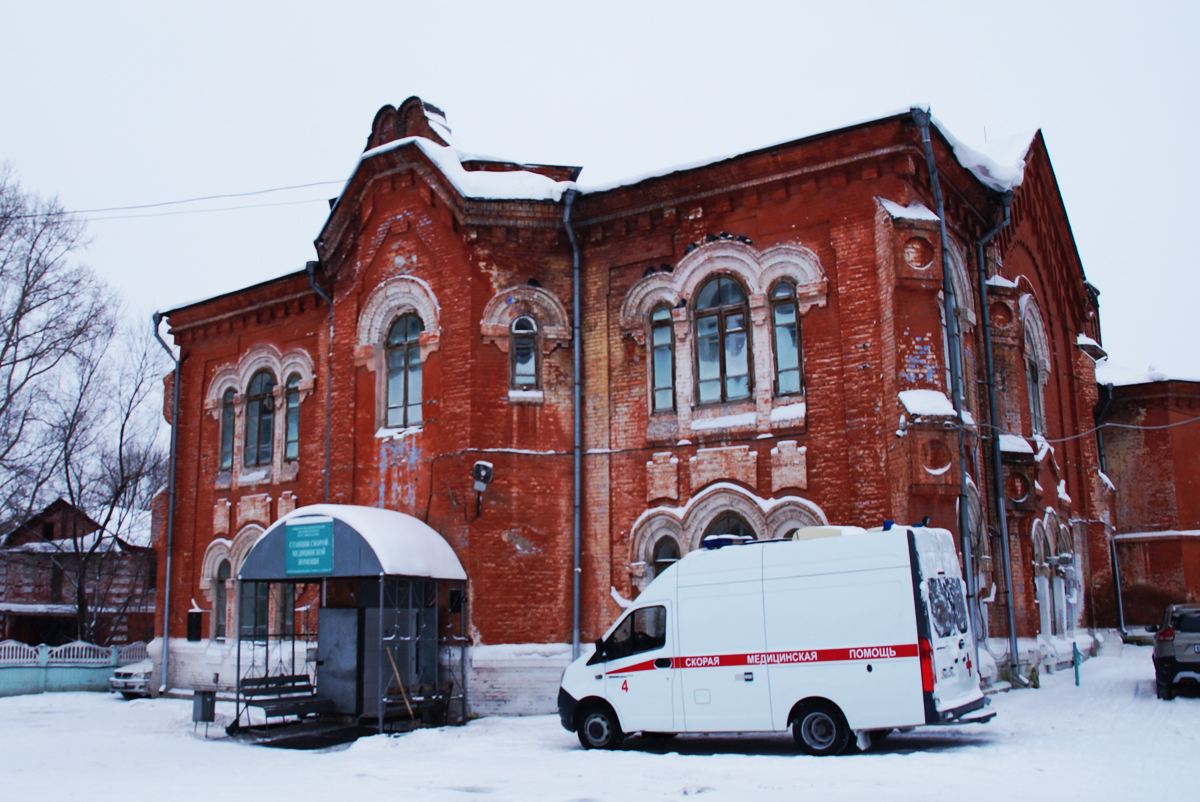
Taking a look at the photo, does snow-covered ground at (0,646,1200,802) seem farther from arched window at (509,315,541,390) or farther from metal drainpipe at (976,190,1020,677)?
arched window at (509,315,541,390)

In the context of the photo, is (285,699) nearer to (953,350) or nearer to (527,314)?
(527,314)

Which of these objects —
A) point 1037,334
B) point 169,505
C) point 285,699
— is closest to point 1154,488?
point 1037,334

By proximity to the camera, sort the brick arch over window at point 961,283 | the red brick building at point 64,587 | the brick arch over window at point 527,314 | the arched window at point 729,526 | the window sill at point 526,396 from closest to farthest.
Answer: the arched window at point 729,526 → the brick arch over window at point 961,283 → the window sill at point 526,396 → the brick arch over window at point 527,314 → the red brick building at point 64,587

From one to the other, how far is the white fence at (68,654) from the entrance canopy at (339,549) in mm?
11789

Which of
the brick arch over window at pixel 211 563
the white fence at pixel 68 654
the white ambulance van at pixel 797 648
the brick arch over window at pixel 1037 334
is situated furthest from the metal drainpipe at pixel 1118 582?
the white fence at pixel 68 654

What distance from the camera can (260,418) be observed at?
1988cm

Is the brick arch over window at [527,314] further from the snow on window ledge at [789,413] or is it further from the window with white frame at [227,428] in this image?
the window with white frame at [227,428]

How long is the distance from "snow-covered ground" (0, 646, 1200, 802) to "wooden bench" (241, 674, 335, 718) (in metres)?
0.66

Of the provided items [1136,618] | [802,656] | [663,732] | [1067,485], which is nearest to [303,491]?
[663,732]

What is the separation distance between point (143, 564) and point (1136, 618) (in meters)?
33.9

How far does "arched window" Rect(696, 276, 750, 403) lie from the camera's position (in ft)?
48.4

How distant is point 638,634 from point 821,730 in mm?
2237

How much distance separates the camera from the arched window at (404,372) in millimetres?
16359

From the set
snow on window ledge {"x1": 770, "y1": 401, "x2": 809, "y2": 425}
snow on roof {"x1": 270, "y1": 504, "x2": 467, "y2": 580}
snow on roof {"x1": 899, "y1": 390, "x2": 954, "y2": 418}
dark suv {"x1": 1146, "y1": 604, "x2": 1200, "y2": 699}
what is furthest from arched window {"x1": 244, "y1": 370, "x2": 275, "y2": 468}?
dark suv {"x1": 1146, "y1": 604, "x2": 1200, "y2": 699}
